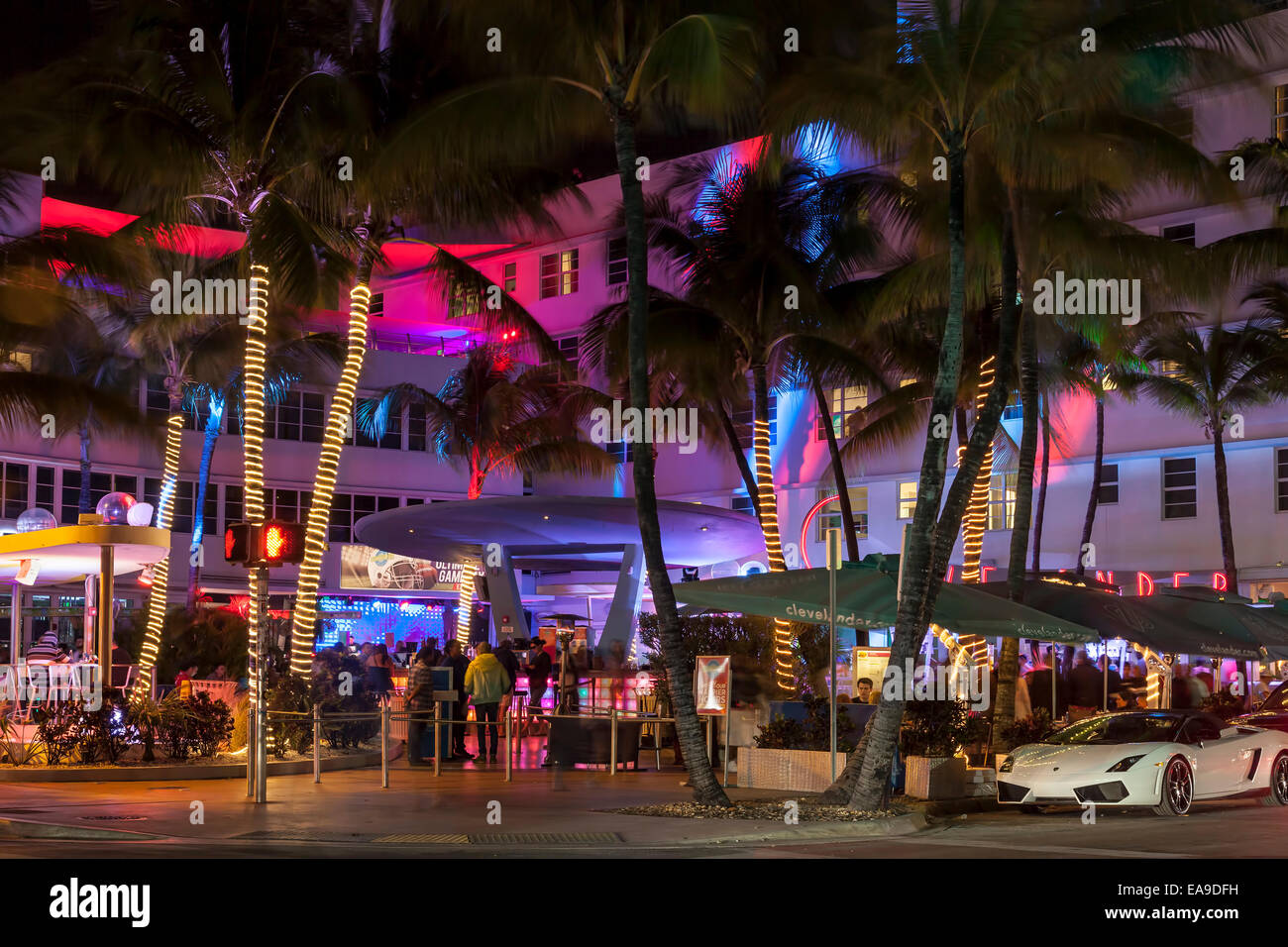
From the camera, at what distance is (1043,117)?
1859 centimetres

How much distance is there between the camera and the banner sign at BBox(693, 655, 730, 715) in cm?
2005

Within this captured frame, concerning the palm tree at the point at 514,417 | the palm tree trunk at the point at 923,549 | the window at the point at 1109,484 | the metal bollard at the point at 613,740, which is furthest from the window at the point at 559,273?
the palm tree trunk at the point at 923,549

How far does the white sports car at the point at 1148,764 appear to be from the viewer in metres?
16.9

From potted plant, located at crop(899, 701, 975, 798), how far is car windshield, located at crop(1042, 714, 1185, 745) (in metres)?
1.21

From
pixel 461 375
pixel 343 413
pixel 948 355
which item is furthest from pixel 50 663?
pixel 461 375

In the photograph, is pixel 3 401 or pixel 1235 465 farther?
pixel 1235 465

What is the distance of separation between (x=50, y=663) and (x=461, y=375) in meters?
20.8

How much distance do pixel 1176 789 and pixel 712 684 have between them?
6.02 metres

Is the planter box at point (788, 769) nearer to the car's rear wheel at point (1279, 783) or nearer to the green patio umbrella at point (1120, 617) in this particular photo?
the green patio umbrella at point (1120, 617)

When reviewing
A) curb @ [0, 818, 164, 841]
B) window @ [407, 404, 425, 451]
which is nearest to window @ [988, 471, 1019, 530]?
window @ [407, 404, 425, 451]

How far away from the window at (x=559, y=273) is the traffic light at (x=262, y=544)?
35.9 metres
